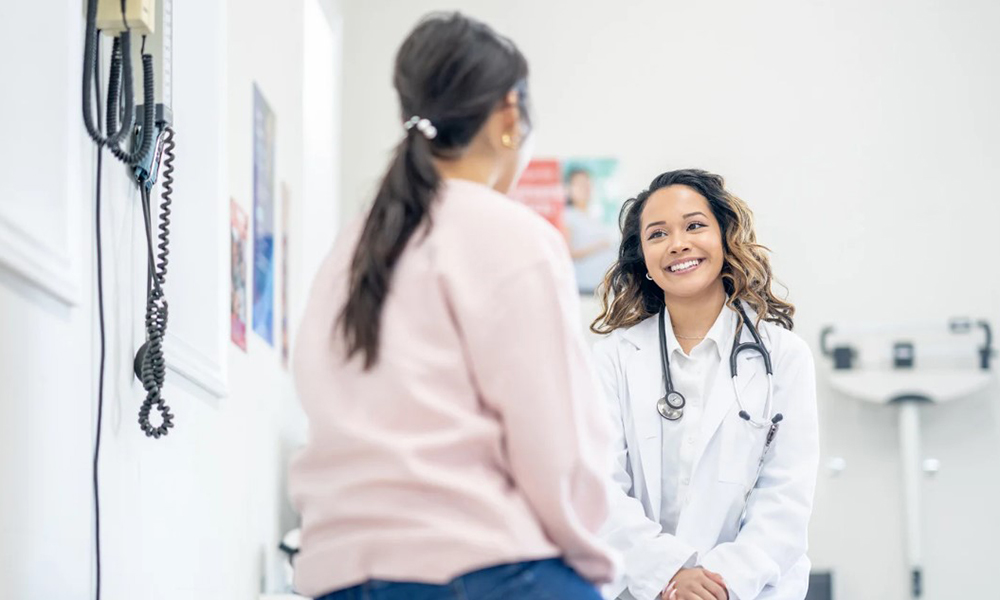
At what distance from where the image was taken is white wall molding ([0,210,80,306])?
151cm

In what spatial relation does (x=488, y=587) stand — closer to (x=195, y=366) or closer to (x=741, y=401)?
(x=741, y=401)

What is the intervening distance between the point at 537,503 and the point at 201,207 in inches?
62.4

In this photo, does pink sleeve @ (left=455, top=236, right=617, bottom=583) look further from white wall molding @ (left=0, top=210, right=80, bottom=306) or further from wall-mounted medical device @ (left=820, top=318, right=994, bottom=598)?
wall-mounted medical device @ (left=820, top=318, right=994, bottom=598)

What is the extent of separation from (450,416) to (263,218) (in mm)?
2746

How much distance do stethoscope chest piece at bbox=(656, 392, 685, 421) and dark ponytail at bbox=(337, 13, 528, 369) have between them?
91 cm

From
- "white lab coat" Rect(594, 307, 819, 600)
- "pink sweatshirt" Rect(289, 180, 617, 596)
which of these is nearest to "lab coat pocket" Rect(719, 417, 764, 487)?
"white lab coat" Rect(594, 307, 819, 600)

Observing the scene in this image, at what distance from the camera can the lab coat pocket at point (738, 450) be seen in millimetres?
2078

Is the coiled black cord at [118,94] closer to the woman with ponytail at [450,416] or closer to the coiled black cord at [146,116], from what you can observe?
the coiled black cord at [146,116]

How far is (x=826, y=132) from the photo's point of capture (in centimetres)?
563

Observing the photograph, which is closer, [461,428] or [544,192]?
[461,428]

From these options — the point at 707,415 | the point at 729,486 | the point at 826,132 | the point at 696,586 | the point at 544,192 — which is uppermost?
the point at 826,132

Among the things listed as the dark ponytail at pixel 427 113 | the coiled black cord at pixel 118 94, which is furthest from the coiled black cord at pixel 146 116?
the dark ponytail at pixel 427 113

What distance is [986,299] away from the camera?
18.0ft

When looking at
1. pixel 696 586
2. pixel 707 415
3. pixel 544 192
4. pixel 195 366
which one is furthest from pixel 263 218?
pixel 696 586
